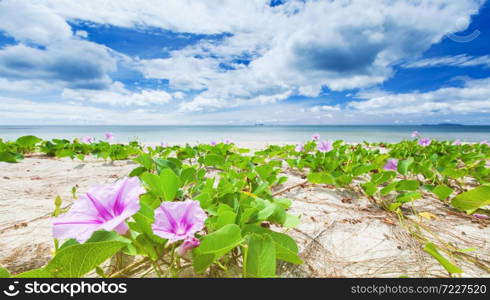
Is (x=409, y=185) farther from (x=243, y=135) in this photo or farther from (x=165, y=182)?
(x=243, y=135)

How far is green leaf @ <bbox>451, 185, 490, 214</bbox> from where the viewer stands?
3.71ft

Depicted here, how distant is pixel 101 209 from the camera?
65cm

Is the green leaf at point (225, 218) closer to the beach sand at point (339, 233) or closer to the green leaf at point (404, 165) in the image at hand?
the beach sand at point (339, 233)

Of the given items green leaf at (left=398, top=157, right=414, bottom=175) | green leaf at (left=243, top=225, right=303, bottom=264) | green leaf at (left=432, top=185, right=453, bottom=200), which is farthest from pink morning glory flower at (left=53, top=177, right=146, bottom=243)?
green leaf at (left=398, top=157, right=414, bottom=175)

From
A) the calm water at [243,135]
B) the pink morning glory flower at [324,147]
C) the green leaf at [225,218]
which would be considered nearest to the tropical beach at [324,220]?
the green leaf at [225,218]

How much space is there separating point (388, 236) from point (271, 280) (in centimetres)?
88

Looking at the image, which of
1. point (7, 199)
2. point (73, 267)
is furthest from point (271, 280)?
point (7, 199)

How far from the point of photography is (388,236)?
3.90 feet

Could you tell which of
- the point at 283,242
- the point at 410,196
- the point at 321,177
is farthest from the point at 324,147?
the point at 283,242

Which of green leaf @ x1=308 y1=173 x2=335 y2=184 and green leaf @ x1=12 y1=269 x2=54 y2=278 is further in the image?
green leaf @ x1=308 y1=173 x2=335 y2=184

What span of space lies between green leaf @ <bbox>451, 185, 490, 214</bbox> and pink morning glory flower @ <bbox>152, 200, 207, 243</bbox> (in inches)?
54.5

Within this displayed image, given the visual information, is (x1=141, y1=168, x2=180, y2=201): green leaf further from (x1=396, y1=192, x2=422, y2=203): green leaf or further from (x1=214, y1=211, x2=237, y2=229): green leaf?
(x1=396, y1=192, x2=422, y2=203): green leaf

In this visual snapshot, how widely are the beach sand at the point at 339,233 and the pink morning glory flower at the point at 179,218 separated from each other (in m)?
0.45

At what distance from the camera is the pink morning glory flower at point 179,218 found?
0.61 meters
